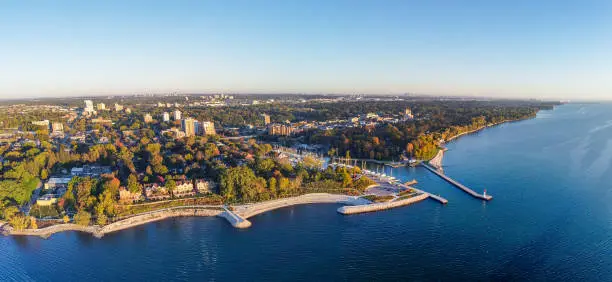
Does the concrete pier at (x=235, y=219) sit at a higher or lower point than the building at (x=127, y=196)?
lower

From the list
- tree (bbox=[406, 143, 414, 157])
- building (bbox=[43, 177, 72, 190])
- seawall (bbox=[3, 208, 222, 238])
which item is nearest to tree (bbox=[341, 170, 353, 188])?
seawall (bbox=[3, 208, 222, 238])

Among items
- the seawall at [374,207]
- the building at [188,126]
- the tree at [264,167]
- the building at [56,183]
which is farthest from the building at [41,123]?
the seawall at [374,207]

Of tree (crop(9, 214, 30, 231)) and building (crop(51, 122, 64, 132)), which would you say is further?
building (crop(51, 122, 64, 132))

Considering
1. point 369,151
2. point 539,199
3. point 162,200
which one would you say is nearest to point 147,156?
point 162,200

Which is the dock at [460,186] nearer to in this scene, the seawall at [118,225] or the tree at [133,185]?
the seawall at [118,225]

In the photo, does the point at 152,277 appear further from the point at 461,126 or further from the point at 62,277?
the point at 461,126

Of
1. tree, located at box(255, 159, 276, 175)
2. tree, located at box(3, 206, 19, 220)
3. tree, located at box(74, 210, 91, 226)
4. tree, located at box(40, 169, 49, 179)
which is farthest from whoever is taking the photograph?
tree, located at box(40, 169, 49, 179)

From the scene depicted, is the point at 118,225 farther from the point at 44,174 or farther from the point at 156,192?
the point at 44,174

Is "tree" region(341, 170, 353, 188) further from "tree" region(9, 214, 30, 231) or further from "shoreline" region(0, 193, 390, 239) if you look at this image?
"tree" region(9, 214, 30, 231)
